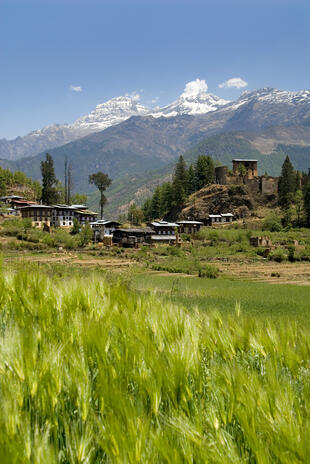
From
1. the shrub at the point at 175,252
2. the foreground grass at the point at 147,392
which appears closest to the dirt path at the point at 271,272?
the shrub at the point at 175,252

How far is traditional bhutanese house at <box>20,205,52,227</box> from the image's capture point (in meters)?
70.4

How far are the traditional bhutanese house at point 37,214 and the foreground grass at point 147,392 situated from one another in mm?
69759

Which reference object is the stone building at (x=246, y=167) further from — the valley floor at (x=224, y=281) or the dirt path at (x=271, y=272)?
the dirt path at (x=271, y=272)

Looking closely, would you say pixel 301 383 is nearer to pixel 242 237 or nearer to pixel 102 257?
pixel 102 257

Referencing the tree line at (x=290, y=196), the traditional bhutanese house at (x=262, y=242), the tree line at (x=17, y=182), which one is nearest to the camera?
the traditional bhutanese house at (x=262, y=242)

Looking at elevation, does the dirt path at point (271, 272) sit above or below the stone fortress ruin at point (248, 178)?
below

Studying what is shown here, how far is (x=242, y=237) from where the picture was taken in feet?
224

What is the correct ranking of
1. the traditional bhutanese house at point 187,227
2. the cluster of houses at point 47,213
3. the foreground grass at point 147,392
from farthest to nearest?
the traditional bhutanese house at point 187,227
the cluster of houses at point 47,213
the foreground grass at point 147,392

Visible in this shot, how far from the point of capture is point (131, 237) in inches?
2697

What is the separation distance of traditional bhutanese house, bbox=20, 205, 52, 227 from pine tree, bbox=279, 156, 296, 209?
4866 centimetres

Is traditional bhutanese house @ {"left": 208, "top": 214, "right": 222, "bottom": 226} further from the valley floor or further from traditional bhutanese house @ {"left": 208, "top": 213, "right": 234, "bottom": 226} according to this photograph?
the valley floor

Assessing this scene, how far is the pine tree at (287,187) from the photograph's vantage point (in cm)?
8226

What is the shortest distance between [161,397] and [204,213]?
87934mm

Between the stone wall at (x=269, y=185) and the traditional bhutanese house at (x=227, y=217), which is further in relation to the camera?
the stone wall at (x=269, y=185)
